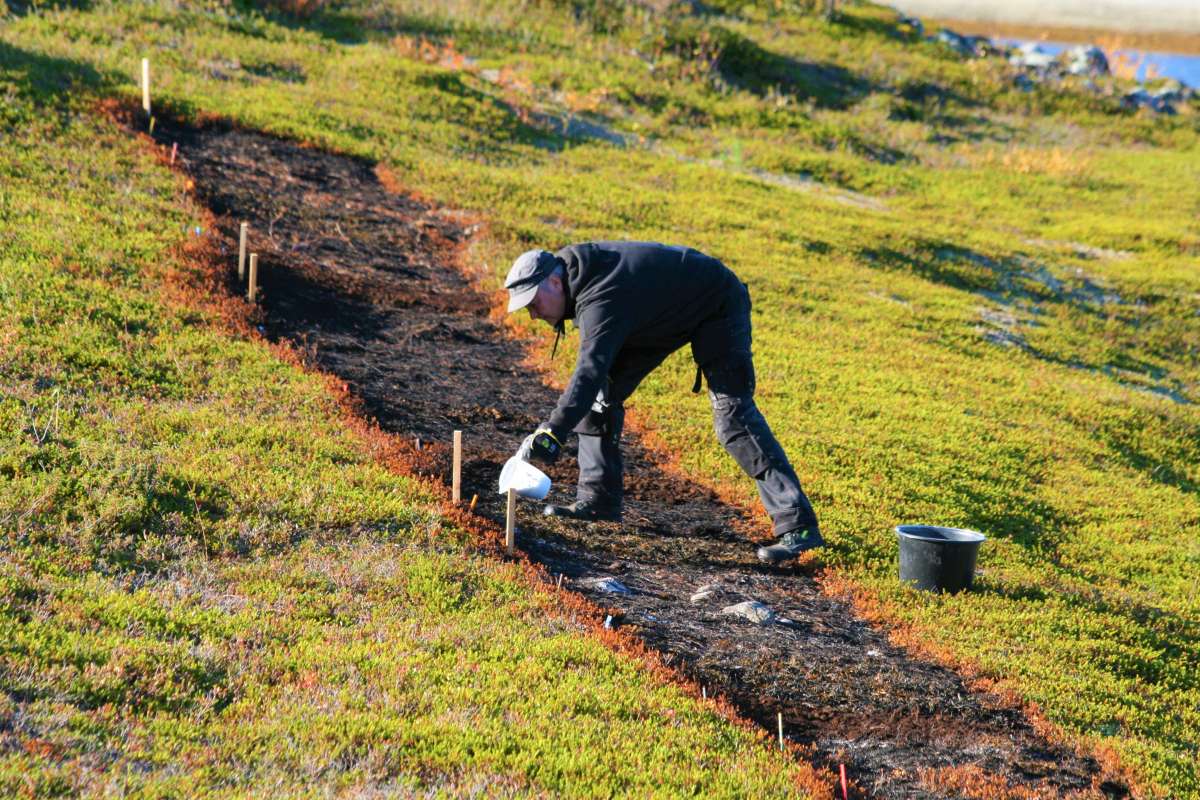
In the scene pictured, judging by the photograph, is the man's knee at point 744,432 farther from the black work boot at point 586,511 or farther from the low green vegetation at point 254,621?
the low green vegetation at point 254,621

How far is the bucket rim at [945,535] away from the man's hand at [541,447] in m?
2.91

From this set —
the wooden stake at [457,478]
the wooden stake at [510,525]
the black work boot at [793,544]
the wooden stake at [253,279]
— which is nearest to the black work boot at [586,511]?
the wooden stake at [457,478]

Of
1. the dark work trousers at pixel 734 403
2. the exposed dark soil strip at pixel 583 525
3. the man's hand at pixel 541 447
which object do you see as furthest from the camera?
the dark work trousers at pixel 734 403

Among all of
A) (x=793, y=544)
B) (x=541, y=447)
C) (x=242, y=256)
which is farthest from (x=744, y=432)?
(x=242, y=256)

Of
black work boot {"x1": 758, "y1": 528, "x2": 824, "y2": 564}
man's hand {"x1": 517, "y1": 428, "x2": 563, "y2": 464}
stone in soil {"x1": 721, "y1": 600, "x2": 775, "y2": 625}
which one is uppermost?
man's hand {"x1": 517, "y1": 428, "x2": 563, "y2": 464}

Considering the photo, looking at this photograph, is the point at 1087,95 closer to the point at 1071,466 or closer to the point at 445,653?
the point at 1071,466

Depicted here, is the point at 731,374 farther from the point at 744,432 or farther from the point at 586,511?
the point at 586,511

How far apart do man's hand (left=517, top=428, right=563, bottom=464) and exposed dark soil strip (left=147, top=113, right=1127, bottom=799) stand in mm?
981

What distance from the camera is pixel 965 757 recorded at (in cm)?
593

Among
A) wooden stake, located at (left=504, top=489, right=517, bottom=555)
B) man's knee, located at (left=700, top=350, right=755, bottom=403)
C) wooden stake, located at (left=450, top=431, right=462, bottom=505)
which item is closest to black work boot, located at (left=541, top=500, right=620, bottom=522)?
wooden stake, located at (left=450, top=431, right=462, bottom=505)

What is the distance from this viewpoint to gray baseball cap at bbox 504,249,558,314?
273 inches

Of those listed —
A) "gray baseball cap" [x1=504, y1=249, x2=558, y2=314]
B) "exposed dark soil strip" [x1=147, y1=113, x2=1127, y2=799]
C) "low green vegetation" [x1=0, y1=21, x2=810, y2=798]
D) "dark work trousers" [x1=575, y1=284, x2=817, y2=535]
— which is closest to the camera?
"low green vegetation" [x1=0, y1=21, x2=810, y2=798]

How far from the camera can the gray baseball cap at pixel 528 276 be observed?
693 centimetres

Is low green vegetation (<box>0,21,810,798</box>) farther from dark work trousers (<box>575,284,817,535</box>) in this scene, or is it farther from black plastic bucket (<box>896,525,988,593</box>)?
black plastic bucket (<box>896,525,988,593</box>)
